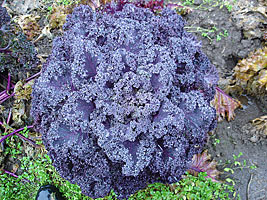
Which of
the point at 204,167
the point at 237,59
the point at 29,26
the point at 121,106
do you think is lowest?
the point at 204,167

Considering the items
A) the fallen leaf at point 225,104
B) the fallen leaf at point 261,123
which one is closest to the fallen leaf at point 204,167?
the fallen leaf at point 225,104

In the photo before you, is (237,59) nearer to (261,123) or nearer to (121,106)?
(261,123)

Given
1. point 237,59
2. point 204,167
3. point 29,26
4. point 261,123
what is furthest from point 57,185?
point 237,59

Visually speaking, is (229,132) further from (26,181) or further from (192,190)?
(26,181)

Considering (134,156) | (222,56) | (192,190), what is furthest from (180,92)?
(222,56)

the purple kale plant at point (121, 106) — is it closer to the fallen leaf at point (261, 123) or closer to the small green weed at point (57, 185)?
the small green weed at point (57, 185)

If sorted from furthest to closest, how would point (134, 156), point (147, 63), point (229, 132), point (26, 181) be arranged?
1. point (229, 132)
2. point (26, 181)
3. point (147, 63)
4. point (134, 156)

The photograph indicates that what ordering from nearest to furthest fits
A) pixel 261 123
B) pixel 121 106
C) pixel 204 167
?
pixel 121 106
pixel 204 167
pixel 261 123
